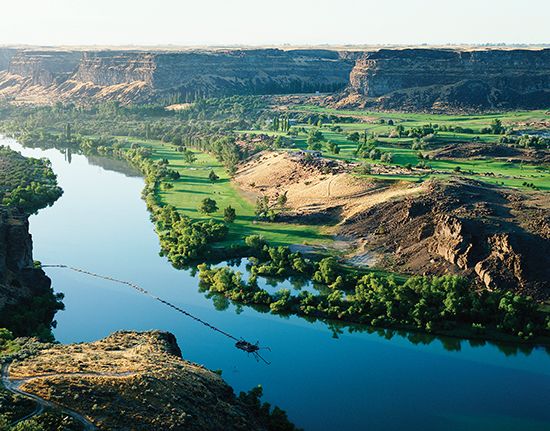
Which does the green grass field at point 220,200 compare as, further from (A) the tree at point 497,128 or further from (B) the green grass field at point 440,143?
(A) the tree at point 497,128

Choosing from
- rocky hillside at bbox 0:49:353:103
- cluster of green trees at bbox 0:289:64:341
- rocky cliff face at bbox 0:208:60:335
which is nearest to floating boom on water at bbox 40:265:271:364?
rocky cliff face at bbox 0:208:60:335

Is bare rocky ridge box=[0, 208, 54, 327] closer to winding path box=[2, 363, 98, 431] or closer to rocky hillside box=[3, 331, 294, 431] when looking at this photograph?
rocky hillside box=[3, 331, 294, 431]

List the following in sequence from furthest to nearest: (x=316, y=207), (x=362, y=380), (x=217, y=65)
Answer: (x=217, y=65)
(x=316, y=207)
(x=362, y=380)

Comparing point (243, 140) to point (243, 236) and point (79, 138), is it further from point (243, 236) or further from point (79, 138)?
point (243, 236)

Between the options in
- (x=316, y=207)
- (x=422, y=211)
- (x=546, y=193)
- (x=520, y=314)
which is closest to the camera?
(x=520, y=314)

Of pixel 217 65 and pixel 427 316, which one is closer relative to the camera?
pixel 427 316

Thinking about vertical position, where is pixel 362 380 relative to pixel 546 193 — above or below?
below

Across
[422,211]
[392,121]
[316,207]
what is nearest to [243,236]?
[316,207]

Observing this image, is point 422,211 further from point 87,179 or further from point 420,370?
point 87,179
